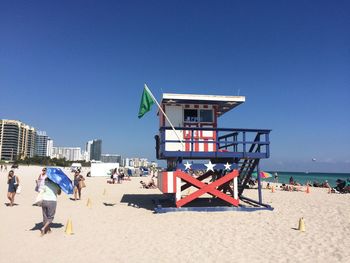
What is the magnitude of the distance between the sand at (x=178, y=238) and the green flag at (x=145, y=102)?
454cm

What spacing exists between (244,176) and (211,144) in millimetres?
2892

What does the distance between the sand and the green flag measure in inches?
179

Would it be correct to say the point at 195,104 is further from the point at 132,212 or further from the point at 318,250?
the point at 318,250

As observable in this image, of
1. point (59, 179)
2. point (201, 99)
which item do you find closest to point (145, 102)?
point (201, 99)

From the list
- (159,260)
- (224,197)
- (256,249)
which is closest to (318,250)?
(256,249)

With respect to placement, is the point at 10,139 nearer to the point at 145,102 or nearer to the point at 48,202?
the point at 145,102

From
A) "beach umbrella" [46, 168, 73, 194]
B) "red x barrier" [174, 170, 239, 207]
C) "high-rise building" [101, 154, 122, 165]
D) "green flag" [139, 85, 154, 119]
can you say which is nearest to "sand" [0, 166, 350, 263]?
"red x barrier" [174, 170, 239, 207]

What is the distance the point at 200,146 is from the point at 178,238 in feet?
19.1

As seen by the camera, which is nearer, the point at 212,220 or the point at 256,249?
the point at 256,249

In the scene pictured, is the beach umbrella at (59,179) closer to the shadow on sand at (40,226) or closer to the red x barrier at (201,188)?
the shadow on sand at (40,226)

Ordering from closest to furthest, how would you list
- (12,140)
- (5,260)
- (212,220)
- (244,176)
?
(5,260)
(212,220)
(244,176)
(12,140)

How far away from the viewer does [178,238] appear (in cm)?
918

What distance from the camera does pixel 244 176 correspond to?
635 inches

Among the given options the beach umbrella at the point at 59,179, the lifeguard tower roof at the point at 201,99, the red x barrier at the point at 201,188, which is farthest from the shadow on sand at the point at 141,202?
the beach umbrella at the point at 59,179
